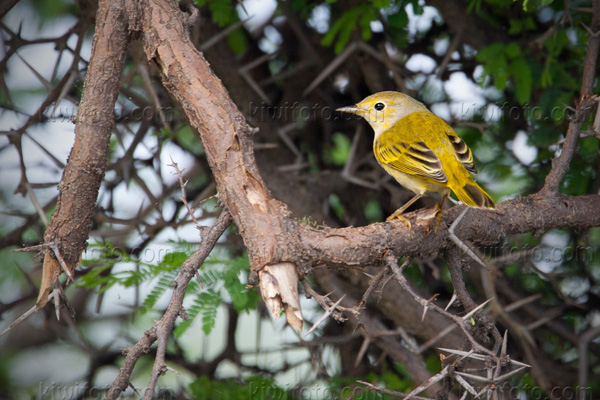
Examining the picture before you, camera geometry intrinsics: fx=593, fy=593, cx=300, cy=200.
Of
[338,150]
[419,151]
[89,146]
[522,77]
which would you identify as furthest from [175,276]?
[522,77]

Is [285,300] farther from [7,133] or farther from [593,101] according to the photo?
[7,133]

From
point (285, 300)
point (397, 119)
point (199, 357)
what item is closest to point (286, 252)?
point (285, 300)

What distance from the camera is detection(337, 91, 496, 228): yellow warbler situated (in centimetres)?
345

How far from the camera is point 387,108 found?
171 inches

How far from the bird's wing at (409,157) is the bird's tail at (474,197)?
0.18 metres

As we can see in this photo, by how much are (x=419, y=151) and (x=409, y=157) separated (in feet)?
0.24

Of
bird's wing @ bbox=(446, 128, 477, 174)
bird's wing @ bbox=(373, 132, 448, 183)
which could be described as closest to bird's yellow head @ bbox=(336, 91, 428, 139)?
bird's wing @ bbox=(373, 132, 448, 183)

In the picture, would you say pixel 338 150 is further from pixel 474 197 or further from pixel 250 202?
pixel 250 202

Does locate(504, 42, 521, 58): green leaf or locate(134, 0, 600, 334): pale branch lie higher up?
locate(134, 0, 600, 334): pale branch

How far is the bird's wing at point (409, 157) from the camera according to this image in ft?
11.6

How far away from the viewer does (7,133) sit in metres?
3.72

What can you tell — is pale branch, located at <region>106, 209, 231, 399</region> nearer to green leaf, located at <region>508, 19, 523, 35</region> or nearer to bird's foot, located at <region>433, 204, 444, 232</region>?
bird's foot, located at <region>433, 204, 444, 232</region>

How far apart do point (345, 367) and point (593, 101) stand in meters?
2.84
